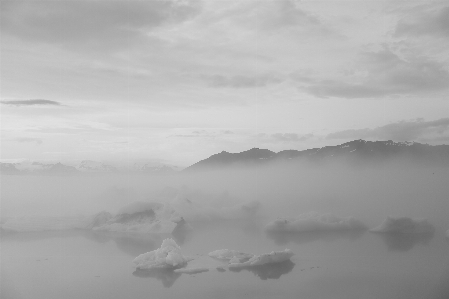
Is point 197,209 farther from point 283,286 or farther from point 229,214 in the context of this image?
point 283,286

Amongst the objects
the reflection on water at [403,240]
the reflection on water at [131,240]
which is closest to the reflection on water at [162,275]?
the reflection on water at [131,240]

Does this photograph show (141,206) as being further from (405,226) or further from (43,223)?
Answer: (405,226)

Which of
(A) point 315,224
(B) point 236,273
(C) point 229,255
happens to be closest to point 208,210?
(A) point 315,224

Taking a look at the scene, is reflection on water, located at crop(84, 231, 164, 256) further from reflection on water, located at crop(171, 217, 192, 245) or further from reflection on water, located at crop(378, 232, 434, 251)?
reflection on water, located at crop(378, 232, 434, 251)

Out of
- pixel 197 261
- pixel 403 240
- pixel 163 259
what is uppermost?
pixel 163 259

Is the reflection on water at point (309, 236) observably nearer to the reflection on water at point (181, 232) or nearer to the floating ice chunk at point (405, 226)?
the floating ice chunk at point (405, 226)

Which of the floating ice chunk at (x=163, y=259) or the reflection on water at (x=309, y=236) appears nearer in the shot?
the floating ice chunk at (x=163, y=259)
